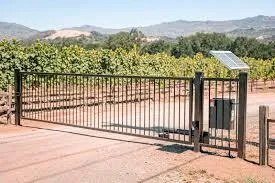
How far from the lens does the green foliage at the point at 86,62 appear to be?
1875 centimetres

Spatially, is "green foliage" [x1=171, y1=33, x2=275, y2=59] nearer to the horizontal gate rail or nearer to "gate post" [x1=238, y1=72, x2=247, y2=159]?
the horizontal gate rail

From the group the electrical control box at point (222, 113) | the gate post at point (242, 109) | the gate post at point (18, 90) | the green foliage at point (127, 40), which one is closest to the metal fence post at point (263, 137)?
the gate post at point (242, 109)

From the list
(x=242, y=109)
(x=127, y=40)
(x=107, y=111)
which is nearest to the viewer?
(x=242, y=109)

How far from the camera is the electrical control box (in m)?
8.54

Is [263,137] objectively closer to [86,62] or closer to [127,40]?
[86,62]

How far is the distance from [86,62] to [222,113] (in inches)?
649

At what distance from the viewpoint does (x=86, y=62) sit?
953 inches

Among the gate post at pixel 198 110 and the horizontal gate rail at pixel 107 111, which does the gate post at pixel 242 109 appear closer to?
the gate post at pixel 198 110

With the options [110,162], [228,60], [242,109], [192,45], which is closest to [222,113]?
[242,109]

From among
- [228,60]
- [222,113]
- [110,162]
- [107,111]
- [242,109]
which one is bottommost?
[110,162]

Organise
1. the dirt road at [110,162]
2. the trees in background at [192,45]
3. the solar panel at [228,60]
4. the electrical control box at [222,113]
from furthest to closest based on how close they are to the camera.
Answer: the trees in background at [192,45] → the solar panel at [228,60] → the electrical control box at [222,113] → the dirt road at [110,162]

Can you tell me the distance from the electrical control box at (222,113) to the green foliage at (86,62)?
1175 centimetres

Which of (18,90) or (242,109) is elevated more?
(18,90)

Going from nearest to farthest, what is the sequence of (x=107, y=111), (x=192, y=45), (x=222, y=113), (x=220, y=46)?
(x=222, y=113)
(x=107, y=111)
(x=192, y=45)
(x=220, y=46)
